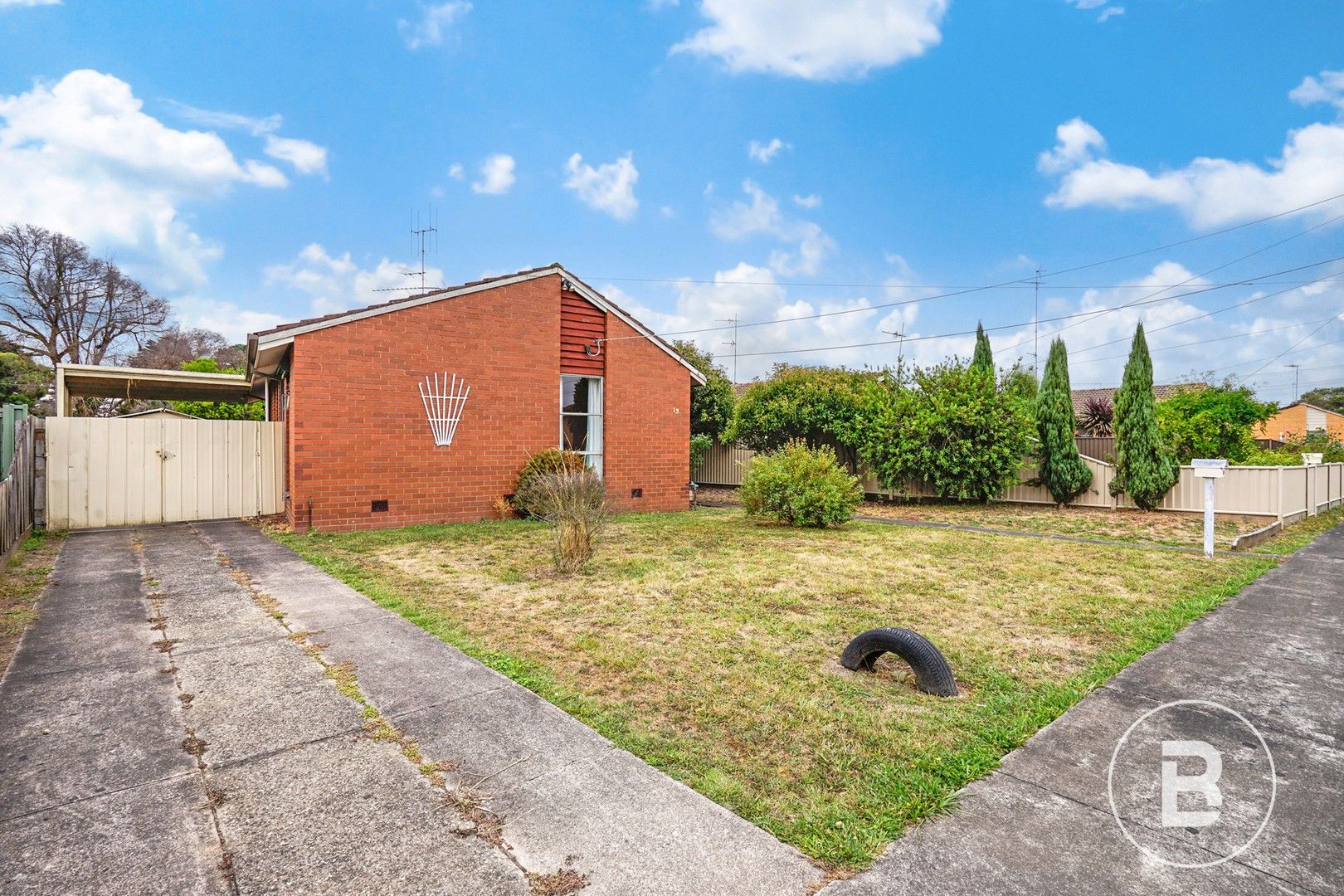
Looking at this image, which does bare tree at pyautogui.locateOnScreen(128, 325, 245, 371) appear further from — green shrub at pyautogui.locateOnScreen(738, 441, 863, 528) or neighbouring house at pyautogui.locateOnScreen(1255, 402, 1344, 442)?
neighbouring house at pyautogui.locateOnScreen(1255, 402, 1344, 442)

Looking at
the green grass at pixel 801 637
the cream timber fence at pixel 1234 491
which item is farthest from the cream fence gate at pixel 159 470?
the cream timber fence at pixel 1234 491

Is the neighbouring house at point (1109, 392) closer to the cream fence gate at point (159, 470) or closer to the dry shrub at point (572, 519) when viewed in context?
the dry shrub at point (572, 519)

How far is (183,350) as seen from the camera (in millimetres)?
31969

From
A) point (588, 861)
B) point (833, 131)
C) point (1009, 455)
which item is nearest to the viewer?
point (588, 861)

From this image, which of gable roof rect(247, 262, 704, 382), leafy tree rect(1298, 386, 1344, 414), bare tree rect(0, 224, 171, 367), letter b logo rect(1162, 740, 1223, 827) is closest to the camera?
letter b logo rect(1162, 740, 1223, 827)

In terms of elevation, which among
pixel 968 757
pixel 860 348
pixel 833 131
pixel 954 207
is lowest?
pixel 968 757

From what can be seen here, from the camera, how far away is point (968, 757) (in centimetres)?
289

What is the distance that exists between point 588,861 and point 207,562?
24.2ft

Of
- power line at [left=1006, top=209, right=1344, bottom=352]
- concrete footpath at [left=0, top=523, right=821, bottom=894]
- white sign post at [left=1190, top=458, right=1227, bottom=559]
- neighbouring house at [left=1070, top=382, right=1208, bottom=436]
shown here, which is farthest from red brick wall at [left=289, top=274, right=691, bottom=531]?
neighbouring house at [left=1070, top=382, right=1208, bottom=436]

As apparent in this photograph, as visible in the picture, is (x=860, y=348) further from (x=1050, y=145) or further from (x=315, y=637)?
(x=315, y=637)

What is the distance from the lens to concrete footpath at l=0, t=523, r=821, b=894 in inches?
80.4

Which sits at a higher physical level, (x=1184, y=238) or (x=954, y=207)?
(x=954, y=207)

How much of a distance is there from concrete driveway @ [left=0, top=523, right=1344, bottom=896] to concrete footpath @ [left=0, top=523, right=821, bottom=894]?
0.01 meters

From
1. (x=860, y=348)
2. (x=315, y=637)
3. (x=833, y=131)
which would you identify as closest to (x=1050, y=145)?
(x=833, y=131)
